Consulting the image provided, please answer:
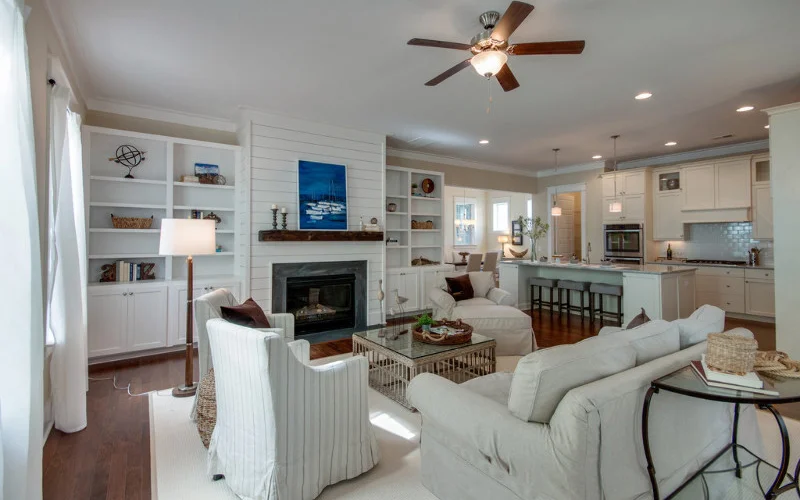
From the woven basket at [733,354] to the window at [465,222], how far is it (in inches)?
408

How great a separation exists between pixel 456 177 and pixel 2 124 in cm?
667

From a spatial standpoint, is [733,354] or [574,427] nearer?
[574,427]

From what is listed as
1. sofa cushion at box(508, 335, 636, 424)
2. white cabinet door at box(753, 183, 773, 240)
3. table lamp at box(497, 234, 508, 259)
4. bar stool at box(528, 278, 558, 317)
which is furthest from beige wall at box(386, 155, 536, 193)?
sofa cushion at box(508, 335, 636, 424)

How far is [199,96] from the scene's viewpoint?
421cm

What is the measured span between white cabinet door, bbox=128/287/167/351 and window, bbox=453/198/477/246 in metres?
8.81

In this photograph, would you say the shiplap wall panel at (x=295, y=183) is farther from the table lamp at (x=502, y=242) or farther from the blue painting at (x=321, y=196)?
the table lamp at (x=502, y=242)

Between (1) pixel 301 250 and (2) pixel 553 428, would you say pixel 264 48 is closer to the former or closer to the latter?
(1) pixel 301 250

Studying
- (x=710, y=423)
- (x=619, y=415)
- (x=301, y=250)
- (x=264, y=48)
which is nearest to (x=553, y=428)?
(x=619, y=415)

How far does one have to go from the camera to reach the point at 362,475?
2166 millimetres

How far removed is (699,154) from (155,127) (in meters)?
8.59

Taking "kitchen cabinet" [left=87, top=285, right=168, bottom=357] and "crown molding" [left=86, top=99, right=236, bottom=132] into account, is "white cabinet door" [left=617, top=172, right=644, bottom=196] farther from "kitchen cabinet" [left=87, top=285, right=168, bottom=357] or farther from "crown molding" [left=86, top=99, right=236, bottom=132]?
"kitchen cabinet" [left=87, top=285, right=168, bottom=357]

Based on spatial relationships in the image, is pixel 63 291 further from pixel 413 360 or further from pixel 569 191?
pixel 569 191

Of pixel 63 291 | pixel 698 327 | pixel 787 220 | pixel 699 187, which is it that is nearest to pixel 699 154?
pixel 699 187

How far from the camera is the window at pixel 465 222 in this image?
39.5 feet
